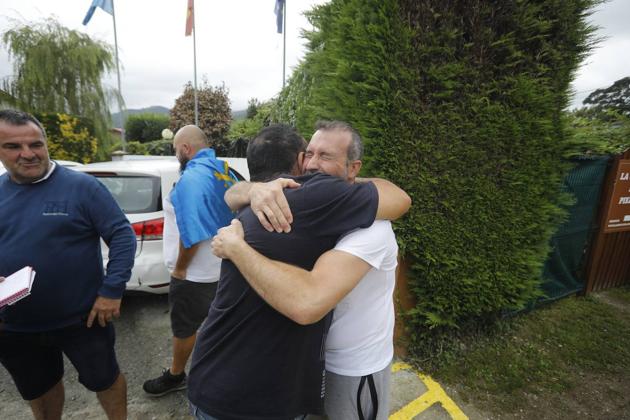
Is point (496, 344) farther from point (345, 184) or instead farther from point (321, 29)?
point (321, 29)

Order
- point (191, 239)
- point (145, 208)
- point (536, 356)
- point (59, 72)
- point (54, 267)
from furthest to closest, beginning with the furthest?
point (59, 72)
point (145, 208)
point (536, 356)
point (191, 239)
point (54, 267)

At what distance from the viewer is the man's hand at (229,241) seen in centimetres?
112

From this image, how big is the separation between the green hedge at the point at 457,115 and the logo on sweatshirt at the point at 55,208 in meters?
1.97

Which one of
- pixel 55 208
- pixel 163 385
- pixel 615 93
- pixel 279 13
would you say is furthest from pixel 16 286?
pixel 615 93

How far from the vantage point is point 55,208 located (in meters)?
1.84

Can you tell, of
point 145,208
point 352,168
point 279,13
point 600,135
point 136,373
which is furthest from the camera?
Result: point 279,13

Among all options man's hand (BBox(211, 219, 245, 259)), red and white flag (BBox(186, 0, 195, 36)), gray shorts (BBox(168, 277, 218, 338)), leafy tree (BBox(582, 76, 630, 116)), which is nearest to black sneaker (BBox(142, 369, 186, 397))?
gray shorts (BBox(168, 277, 218, 338))

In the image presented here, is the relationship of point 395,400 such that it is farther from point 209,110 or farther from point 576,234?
point 209,110

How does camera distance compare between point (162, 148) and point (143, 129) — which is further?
point (143, 129)

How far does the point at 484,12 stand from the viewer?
2521 millimetres

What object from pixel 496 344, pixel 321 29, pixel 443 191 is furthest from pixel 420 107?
pixel 496 344

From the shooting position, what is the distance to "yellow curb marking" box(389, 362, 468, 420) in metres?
2.40

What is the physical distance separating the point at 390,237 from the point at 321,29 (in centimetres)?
242

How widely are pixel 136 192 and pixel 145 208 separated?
0.24m
